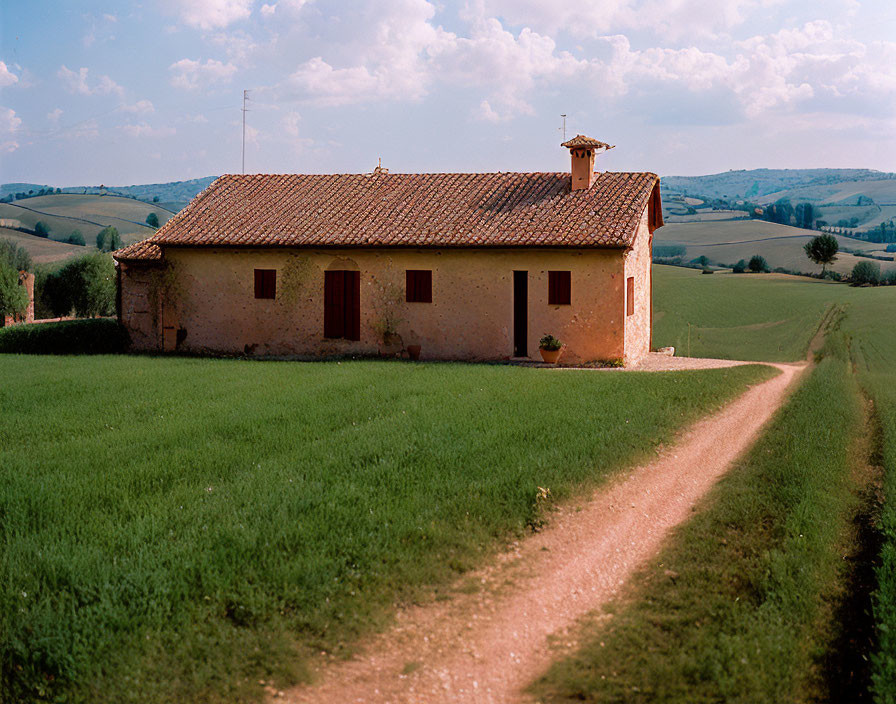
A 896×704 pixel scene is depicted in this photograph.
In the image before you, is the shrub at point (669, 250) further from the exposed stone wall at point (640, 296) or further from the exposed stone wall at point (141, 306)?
the exposed stone wall at point (141, 306)

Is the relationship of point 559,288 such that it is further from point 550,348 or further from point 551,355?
point 551,355

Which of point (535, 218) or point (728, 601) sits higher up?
point (535, 218)

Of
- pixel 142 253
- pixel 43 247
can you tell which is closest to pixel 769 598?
pixel 142 253

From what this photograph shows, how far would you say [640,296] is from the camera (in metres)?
22.9

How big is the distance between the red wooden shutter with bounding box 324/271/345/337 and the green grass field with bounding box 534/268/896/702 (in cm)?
1328

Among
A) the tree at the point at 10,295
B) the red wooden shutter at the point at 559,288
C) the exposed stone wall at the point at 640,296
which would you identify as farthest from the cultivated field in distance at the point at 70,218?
the red wooden shutter at the point at 559,288

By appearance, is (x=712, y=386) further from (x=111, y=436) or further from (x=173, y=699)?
(x=173, y=699)

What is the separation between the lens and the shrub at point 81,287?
47.4 meters

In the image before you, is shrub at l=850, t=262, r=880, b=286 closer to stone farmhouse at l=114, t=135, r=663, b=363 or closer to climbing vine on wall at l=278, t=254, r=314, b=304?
stone farmhouse at l=114, t=135, r=663, b=363

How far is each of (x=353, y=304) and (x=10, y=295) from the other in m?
25.3

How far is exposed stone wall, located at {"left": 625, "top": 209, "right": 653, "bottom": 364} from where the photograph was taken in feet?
68.9

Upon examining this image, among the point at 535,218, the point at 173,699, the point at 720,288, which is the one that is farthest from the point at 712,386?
the point at 720,288

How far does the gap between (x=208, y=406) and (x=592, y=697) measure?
8.96 m

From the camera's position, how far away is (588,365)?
789 inches
